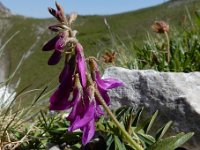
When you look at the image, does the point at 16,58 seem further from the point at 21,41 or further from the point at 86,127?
the point at 86,127

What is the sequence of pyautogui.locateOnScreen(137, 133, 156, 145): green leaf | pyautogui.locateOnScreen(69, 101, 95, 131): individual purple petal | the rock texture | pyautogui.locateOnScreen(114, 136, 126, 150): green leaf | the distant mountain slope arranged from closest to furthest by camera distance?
1. pyautogui.locateOnScreen(69, 101, 95, 131): individual purple petal
2. pyautogui.locateOnScreen(114, 136, 126, 150): green leaf
3. pyautogui.locateOnScreen(137, 133, 156, 145): green leaf
4. the rock texture
5. the distant mountain slope

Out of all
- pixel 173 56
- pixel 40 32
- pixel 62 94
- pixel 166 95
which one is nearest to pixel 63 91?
pixel 62 94

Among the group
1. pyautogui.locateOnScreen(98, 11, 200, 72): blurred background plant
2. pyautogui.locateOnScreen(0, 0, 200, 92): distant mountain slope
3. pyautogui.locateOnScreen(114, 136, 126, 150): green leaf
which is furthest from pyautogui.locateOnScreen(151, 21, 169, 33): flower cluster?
pyautogui.locateOnScreen(0, 0, 200, 92): distant mountain slope

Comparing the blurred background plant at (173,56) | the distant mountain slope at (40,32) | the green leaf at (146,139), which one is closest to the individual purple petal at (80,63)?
the green leaf at (146,139)

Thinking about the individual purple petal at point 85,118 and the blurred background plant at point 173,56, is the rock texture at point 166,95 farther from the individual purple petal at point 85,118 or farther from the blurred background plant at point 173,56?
the individual purple petal at point 85,118

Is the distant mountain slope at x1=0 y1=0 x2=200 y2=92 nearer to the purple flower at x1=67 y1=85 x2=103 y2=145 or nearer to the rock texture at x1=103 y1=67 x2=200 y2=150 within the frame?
the rock texture at x1=103 y1=67 x2=200 y2=150

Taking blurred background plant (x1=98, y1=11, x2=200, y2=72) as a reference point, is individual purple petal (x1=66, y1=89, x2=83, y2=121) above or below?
above
